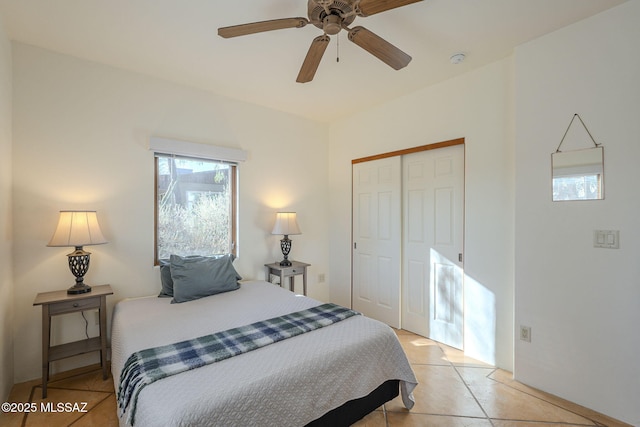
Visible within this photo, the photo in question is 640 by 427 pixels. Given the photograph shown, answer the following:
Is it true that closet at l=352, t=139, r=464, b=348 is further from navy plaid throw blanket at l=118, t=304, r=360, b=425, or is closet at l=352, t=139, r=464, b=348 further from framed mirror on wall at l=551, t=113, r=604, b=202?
navy plaid throw blanket at l=118, t=304, r=360, b=425

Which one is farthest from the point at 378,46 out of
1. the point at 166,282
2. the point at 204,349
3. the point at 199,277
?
the point at 166,282

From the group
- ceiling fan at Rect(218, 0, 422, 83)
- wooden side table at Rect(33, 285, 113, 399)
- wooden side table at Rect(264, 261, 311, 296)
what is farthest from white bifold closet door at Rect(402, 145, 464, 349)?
wooden side table at Rect(33, 285, 113, 399)

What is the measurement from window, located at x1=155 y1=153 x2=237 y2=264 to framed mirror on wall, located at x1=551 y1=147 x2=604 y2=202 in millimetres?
2938

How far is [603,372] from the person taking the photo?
1927mm

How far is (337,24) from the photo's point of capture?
1576mm

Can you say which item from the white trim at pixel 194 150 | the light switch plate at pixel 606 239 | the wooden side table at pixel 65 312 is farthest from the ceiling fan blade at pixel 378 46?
the wooden side table at pixel 65 312

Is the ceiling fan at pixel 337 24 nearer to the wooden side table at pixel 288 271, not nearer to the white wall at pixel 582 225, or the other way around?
Answer: the white wall at pixel 582 225

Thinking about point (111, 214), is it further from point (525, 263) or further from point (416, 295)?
point (525, 263)

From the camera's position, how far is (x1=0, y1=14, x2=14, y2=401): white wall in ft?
6.54

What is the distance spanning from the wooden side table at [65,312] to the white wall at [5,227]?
0.20 metres

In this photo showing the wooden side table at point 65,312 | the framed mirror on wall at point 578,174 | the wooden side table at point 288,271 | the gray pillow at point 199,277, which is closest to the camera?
the framed mirror on wall at point 578,174

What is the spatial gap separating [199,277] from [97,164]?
4.28 feet

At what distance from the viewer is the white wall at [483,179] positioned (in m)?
2.48

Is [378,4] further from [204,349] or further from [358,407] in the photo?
[358,407]
